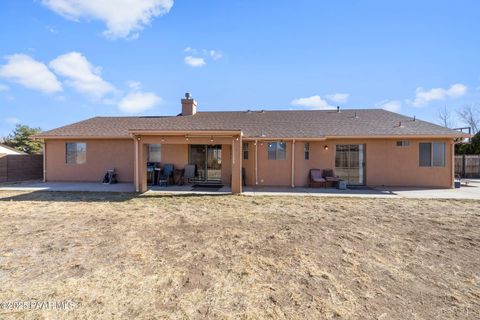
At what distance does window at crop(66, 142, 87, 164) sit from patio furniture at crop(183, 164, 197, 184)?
17.7ft

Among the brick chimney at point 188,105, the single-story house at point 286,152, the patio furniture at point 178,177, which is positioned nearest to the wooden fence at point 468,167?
the single-story house at point 286,152

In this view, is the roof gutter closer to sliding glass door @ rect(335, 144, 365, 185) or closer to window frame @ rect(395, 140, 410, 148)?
sliding glass door @ rect(335, 144, 365, 185)

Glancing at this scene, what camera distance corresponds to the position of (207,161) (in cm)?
1176

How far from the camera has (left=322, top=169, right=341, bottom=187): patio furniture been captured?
1098cm

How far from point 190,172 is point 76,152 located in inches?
245

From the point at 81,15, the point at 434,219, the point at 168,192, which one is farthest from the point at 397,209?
the point at 81,15

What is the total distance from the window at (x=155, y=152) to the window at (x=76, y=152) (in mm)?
3506

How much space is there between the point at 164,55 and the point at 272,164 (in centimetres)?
742

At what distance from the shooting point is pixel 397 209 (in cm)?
694

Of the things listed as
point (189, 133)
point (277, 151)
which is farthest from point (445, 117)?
point (189, 133)

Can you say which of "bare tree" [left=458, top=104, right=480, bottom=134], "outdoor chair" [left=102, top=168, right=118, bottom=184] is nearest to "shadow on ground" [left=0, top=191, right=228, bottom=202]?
"outdoor chair" [left=102, top=168, right=118, bottom=184]

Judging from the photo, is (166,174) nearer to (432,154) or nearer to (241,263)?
(241,263)

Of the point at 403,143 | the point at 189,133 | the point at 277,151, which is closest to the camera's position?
the point at 189,133

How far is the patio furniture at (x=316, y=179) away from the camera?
10945 millimetres
